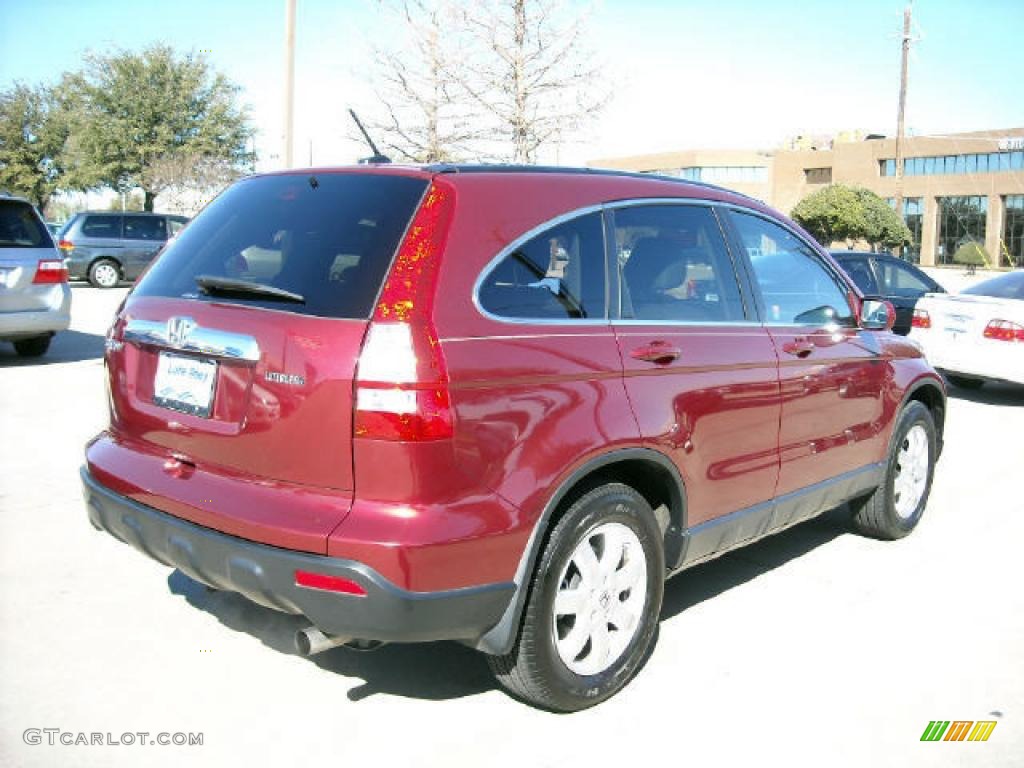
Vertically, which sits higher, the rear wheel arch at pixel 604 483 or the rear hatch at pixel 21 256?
the rear hatch at pixel 21 256

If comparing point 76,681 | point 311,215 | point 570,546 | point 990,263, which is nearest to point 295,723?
point 76,681

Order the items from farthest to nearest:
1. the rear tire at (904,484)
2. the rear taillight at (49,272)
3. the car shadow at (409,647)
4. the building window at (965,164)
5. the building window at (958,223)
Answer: the building window at (958,223) → the building window at (965,164) → the rear taillight at (49,272) → the rear tire at (904,484) → the car shadow at (409,647)

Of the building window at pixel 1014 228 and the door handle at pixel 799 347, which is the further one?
the building window at pixel 1014 228

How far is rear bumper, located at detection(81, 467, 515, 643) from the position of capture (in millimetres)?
2738

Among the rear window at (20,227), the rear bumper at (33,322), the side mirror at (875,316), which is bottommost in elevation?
the rear bumper at (33,322)

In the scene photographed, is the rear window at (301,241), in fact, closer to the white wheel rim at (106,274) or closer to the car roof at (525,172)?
the car roof at (525,172)

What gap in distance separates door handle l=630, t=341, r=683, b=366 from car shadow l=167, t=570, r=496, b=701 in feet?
4.32

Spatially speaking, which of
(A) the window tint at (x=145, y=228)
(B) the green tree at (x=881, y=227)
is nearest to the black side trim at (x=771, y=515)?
(A) the window tint at (x=145, y=228)

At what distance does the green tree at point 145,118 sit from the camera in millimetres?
40062

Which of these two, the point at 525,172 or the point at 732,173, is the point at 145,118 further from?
the point at 732,173

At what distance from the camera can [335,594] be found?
276cm

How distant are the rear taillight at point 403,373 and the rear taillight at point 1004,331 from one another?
344 inches

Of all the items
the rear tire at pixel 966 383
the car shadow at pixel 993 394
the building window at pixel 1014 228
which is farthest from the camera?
the building window at pixel 1014 228

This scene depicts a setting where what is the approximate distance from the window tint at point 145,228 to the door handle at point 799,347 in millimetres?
22311
